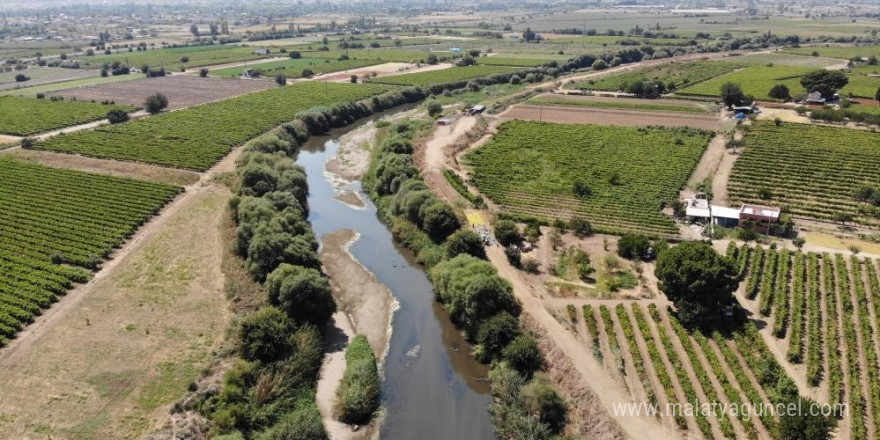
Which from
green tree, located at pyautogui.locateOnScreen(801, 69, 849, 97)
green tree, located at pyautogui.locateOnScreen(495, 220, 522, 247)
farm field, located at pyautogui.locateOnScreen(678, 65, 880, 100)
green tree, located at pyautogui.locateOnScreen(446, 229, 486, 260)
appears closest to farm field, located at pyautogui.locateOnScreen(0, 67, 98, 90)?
green tree, located at pyautogui.locateOnScreen(446, 229, 486, 260)

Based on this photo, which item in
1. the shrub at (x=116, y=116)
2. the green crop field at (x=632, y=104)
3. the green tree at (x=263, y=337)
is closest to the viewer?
the green tree at (x=263, y=337)

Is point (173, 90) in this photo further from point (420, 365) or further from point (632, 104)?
point (420, 365)

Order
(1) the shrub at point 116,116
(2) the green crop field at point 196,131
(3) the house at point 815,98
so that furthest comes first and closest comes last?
(3) the house at point 815,98
(1) the shrub at point 116,116
(2) the green crop field at point 196,131

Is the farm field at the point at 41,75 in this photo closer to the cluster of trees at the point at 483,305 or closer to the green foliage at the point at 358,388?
the cluster of trees at the point at 483,305

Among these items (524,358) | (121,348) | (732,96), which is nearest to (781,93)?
(732,96)

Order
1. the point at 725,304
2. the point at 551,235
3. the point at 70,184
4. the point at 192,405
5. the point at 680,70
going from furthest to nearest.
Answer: the point at 680,70
the point at 70,184
the point at 551,235
the point at 725,304
the point at 192,405

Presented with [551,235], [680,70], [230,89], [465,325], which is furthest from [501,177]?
[680,70]

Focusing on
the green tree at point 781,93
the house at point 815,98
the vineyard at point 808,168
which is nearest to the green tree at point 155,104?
the vineyard at point 808,168

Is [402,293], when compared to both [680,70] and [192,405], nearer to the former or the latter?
[192,405]
